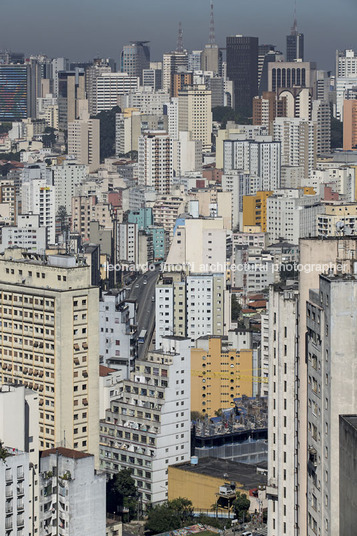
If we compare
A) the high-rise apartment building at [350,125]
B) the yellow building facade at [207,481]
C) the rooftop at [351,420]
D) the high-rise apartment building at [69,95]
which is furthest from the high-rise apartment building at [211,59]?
the rooftop at [351,420]

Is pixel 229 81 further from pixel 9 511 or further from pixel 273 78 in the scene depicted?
pixel 9 511

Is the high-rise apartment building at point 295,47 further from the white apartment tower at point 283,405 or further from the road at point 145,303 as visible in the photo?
the white apartment tower at point 283,405

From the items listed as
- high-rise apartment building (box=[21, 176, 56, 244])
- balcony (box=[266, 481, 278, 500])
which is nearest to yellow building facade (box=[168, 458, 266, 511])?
balcony (box=[266, 481, 278, 500])

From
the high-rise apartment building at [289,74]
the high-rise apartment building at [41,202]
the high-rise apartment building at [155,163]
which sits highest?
the high-rise apartment building at [289,74]

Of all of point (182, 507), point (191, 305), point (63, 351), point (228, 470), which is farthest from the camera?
point (191, 305)

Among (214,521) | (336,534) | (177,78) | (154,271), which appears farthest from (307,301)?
(177,78)

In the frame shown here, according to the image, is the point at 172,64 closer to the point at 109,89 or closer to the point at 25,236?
the point at 109,89

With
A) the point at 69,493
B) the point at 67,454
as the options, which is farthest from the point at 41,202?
the point at 69,493
